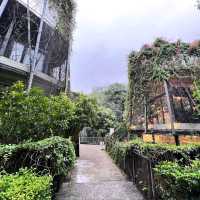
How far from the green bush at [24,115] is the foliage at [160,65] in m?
4.25

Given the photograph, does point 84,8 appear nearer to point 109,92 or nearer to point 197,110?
point 197,110

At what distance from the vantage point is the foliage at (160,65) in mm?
8352

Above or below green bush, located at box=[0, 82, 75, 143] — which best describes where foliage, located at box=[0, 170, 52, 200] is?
below

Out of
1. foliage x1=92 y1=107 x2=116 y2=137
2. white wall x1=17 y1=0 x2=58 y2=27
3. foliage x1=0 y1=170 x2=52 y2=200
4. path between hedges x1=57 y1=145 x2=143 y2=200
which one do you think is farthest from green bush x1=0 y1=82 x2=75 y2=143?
foliage x1=92 y1=107 x2=116 y2=137

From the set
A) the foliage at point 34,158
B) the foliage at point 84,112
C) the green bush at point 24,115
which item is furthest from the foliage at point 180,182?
the foliage at point 84,112

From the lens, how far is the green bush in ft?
21.9

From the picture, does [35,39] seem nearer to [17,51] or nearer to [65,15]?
[17,51]

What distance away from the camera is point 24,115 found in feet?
22.3

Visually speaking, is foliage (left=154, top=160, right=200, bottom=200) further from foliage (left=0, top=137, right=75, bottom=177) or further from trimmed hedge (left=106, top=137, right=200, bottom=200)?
foliage (left=0, top=137, right=75, bottom=177)

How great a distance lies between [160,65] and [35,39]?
8.34 meters

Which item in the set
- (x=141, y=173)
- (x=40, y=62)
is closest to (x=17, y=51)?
(x=40, y=62)

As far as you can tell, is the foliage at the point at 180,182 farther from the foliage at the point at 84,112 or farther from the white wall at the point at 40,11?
the white wall at the point at 40,11

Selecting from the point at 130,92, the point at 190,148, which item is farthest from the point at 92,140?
the point at 190,148

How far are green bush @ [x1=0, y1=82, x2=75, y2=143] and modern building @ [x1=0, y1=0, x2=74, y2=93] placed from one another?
4.30 m
